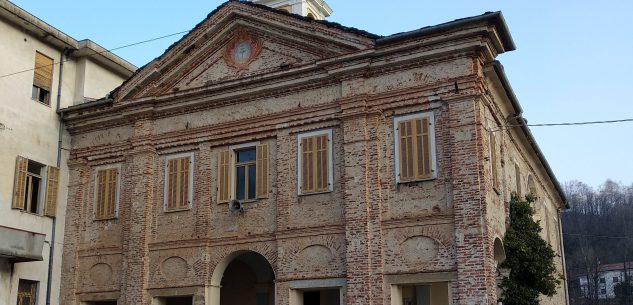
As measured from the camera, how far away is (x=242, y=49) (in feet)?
64.3

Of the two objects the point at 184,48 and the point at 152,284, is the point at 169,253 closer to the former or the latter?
the point at 152,284

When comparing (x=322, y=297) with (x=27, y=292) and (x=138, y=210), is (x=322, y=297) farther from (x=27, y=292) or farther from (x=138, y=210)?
(x=27, y=292)

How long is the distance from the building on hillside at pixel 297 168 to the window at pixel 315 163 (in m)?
0.04

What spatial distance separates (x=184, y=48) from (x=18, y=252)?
284 inches

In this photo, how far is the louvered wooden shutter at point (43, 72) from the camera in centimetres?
2088

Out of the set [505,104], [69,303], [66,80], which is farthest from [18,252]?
[505,104]

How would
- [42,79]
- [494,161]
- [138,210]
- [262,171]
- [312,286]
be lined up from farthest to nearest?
[42,79] → [138,210] → [262,171] → [494,161] → [312,286]

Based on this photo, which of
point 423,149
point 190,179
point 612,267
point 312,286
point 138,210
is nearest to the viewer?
point 423,149

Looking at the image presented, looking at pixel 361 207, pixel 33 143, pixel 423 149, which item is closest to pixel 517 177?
pixel 423 149

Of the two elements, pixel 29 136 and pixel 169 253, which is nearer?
pixel 169 253

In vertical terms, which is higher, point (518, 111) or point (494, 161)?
point (518, 111)

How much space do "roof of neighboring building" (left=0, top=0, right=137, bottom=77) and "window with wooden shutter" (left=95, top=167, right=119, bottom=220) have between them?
4.14 m

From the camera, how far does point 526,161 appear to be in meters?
23.9

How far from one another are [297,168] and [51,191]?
26.3ft
